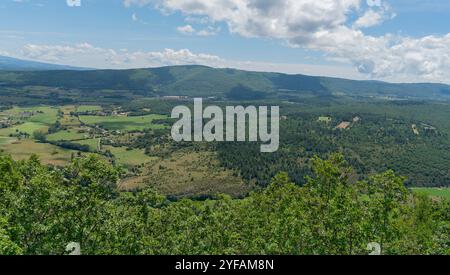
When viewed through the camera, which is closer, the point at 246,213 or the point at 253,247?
the point at 253,247

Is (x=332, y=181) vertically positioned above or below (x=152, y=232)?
above

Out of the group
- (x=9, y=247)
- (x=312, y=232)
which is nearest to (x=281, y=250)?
(x=312, y=232)

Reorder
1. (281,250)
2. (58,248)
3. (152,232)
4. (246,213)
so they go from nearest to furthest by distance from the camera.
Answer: (58,248), (281,250), (152,232), (246,213)
